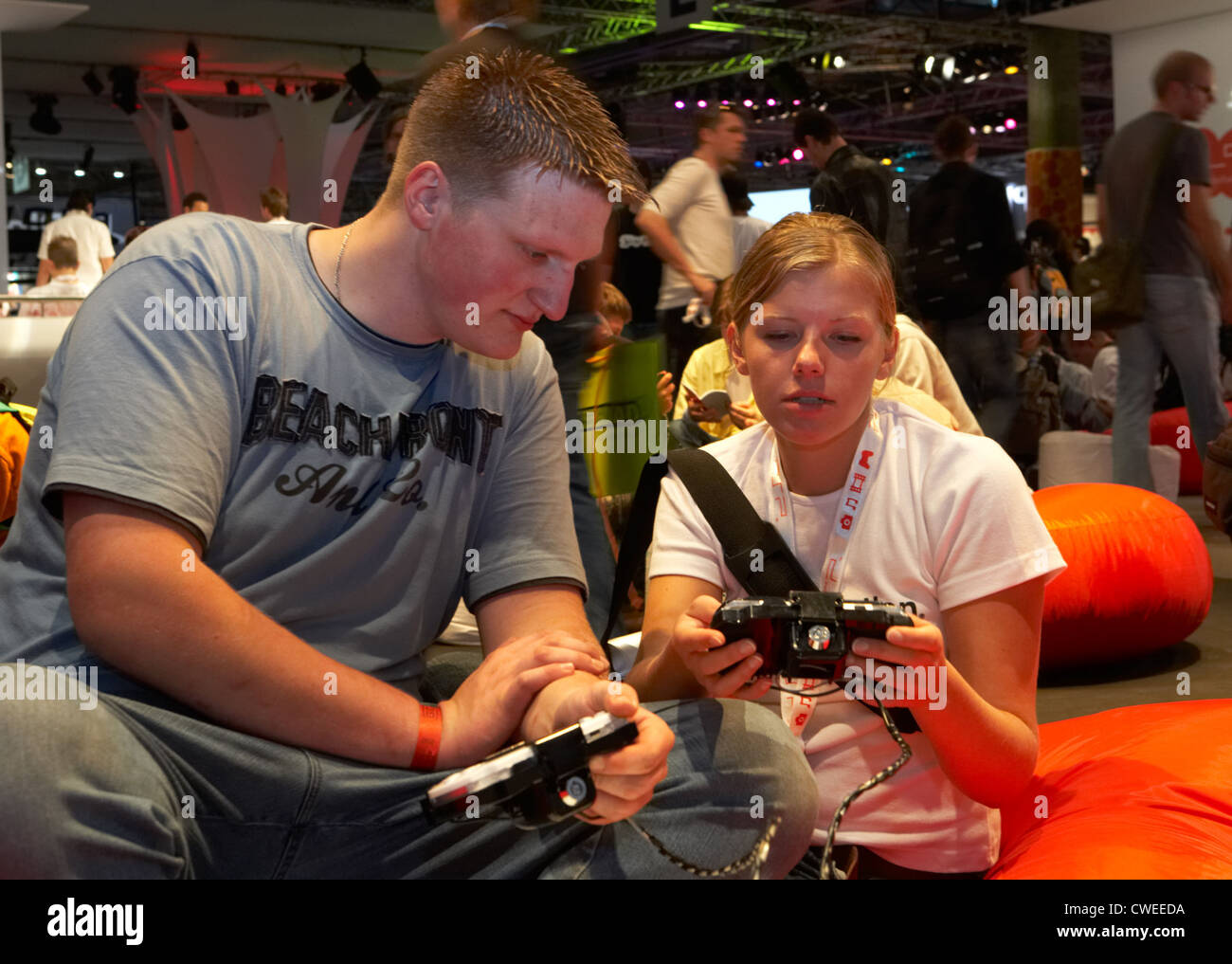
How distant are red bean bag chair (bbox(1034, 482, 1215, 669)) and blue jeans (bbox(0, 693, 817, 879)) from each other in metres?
2.45

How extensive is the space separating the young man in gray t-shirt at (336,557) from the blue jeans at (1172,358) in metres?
4.02

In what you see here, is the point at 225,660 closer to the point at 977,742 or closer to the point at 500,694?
the point at 500,694

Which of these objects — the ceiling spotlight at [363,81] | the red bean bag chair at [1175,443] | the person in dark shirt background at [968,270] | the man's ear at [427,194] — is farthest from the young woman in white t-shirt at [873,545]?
the ceiling spotlight at [363,81]

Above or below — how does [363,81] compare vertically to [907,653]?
above

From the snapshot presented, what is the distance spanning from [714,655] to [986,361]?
14.6 ft

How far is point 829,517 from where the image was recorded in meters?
1.80

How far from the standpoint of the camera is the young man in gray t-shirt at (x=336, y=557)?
1.30 m

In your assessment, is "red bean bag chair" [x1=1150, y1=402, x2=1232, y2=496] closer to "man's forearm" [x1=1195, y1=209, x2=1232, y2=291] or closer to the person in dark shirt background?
the person in dark shirt background

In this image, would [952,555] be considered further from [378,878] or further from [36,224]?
[36,224]

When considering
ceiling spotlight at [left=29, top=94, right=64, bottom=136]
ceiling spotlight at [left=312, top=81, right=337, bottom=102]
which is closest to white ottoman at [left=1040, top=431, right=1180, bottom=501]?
ceiling spotlight at [left=312, top=81, right=337, bottom=102]

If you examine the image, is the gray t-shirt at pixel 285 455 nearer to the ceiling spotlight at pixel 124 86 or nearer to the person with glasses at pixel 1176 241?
the person with glasses at pixel 1176 241

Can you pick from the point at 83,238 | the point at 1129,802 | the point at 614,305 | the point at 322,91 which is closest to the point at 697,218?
the point at 614,305

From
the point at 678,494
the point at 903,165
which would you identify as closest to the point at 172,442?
the point at 678,494

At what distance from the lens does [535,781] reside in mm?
1269
